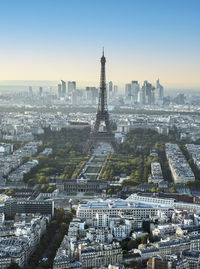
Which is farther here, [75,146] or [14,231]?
[75,146]

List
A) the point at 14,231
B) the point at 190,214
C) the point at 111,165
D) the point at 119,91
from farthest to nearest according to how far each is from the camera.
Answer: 1. the point at 119,91
2. the point at 111,165
3. the point at 190,214
4. the point at 14,231

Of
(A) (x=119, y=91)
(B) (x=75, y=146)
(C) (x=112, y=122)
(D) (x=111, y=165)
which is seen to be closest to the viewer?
(D) (x=111, y=165)

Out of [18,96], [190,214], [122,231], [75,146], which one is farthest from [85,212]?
[18,96]

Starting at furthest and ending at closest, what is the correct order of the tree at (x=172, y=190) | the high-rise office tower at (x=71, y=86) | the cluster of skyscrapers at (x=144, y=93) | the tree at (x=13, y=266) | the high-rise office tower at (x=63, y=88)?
the high-rise office tower at (x=63, y=88)
the high-rise office tower at (x=71, y=86)
the cluster of skyscrapers at (x=144, y=93)
the tree at (x=172, y=190)
the tree at (x=13, y=266)

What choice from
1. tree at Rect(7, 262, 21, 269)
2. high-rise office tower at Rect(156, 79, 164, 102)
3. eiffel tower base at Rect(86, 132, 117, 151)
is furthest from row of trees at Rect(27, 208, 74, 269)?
high-rise office tower at Rect(156, 79, 164, 102)

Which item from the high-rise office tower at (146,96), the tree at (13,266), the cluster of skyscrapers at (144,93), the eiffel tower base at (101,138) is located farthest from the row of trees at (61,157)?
the cluster of skyscrapers at (144,93)

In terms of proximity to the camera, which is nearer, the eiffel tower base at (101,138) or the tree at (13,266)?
the tree at (13,266)

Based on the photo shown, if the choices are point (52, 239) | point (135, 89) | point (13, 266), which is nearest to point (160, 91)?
point (135, 89)

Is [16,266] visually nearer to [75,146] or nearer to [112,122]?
[75,146]

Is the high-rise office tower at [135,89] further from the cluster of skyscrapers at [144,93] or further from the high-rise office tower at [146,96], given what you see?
the high-rise office tower at [146,96]
